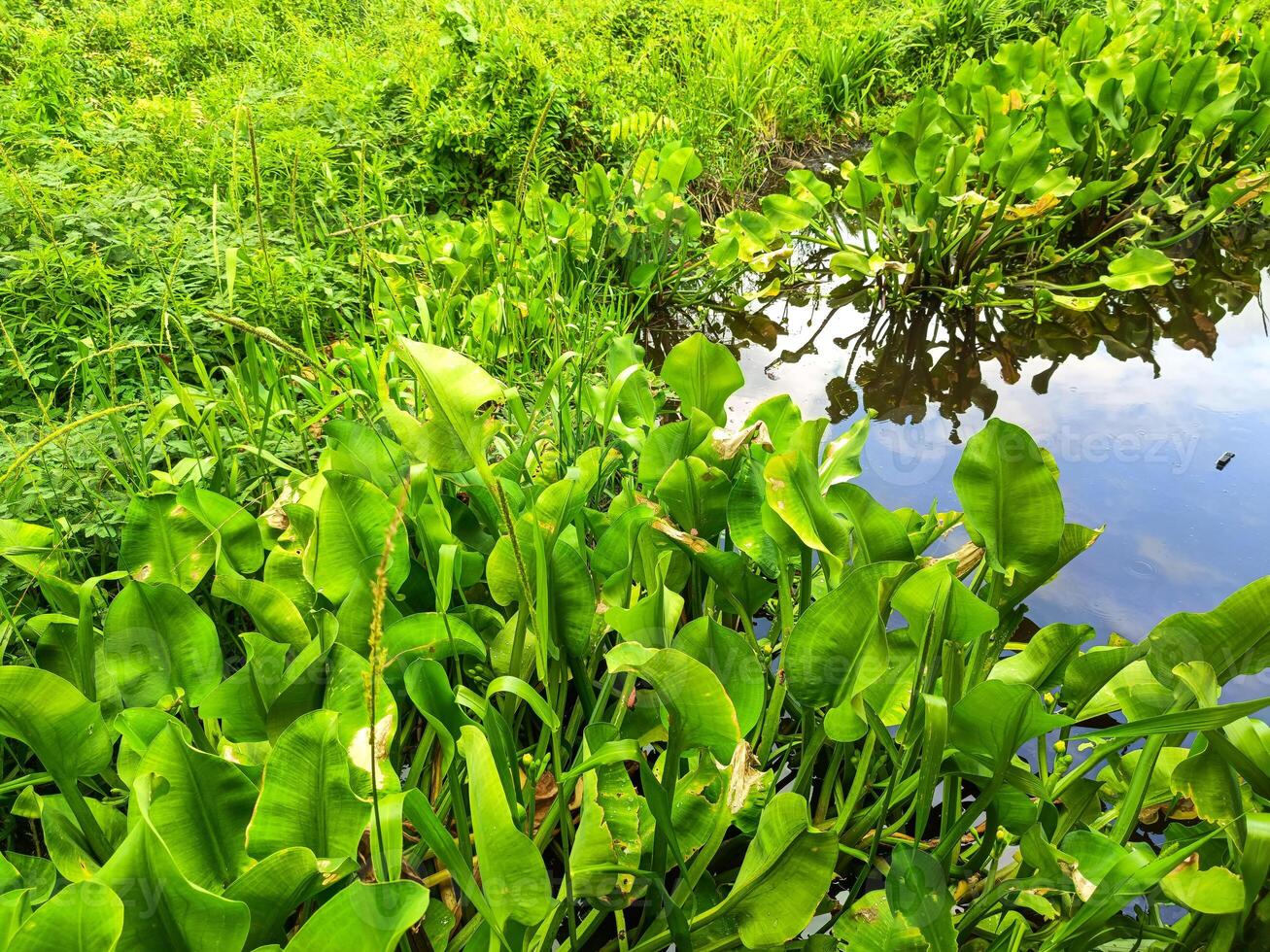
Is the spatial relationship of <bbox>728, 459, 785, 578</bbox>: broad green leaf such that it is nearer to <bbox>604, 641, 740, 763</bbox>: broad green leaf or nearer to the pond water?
<bbox>604, 641, 740, 763</bbox>: broad green leaf

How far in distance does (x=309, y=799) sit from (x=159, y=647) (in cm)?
27

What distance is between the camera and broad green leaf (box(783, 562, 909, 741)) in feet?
2.42

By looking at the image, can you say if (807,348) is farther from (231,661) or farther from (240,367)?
(231,661)

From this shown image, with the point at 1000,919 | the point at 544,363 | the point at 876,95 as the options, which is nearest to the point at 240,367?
the point at 544,363

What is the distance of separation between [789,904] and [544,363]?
1314 millimetres

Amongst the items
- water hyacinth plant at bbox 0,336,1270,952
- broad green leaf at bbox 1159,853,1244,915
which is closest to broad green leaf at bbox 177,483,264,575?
water hyacinth plant at bbox 0,336,1270,952

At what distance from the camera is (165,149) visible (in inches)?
86.0

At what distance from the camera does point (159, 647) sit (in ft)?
2.62

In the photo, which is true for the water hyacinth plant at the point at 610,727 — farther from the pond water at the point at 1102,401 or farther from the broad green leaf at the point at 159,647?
the pond water at the point at 1102,401

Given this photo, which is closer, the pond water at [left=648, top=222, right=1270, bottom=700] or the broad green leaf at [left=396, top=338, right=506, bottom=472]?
the broad green leaf at [left=396, top=338, right=506, bottom=472]

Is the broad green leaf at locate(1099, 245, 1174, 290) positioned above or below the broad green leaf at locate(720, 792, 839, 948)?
above

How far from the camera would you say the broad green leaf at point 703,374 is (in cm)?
107

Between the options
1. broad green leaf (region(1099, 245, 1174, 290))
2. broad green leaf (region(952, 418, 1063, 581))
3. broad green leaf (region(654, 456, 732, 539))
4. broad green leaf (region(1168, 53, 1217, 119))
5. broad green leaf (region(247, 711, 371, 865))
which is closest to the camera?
broad green leaf (region(247, 711, 371, 865))

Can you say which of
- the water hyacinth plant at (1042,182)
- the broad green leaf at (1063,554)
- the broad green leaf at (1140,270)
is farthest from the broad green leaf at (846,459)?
the broad green leaf at (1140,270)
